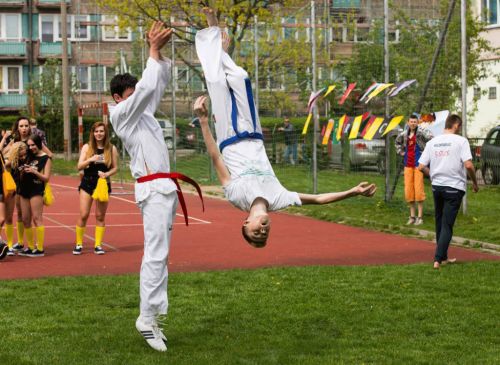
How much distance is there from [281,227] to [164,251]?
1067 centimetres

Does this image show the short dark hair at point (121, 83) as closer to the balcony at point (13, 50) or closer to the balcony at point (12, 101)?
the balcony at point (12, 101)

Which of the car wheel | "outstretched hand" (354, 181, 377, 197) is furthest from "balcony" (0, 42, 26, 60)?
"outstretched hand" (354, 181, 377, 197)

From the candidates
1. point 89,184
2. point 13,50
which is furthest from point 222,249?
point 13,50

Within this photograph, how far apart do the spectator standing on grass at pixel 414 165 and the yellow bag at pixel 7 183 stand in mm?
7498

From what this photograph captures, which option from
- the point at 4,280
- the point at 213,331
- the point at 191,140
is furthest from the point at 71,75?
the point at 213,331

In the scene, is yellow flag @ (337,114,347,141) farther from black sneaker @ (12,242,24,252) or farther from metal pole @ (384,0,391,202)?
black sneaker @ (12,242,24,252)

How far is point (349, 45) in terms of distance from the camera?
2981 cm

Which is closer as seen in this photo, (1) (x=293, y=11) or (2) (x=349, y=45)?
(2) (x=349, y=45)

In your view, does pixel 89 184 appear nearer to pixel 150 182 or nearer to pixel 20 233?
pixel 20 233

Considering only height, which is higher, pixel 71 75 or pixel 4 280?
pixel 71 75

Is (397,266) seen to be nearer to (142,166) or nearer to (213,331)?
(213,331)

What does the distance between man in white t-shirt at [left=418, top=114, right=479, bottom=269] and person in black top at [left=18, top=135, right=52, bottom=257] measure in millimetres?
5942

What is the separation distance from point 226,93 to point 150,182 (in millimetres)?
1015

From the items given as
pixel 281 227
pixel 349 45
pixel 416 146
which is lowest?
pixel 281 227
